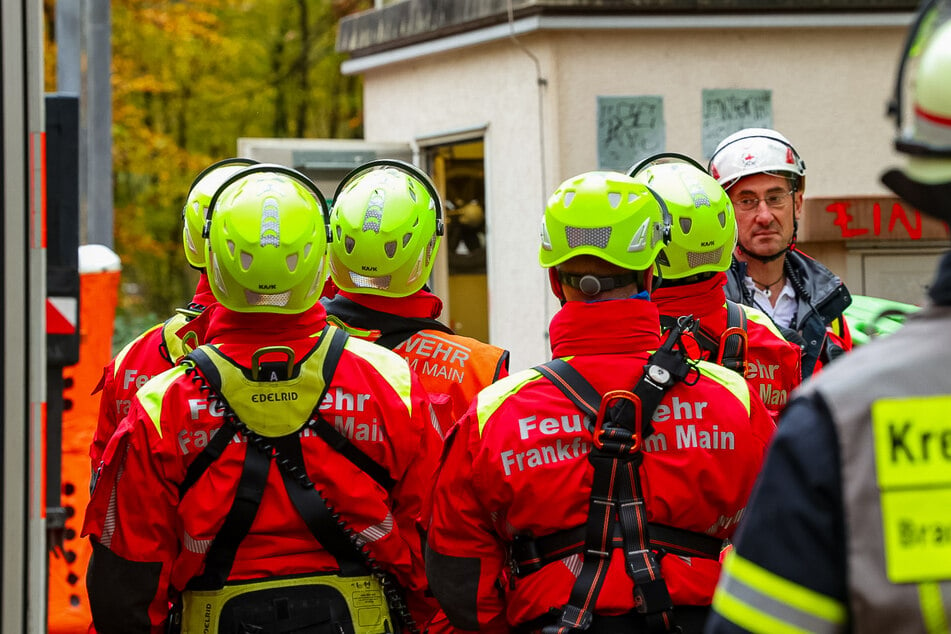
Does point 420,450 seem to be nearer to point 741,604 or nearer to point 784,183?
point 741,604

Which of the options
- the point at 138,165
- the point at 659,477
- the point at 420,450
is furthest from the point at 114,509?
the point at 138,165

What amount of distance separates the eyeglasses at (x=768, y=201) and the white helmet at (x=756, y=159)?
0.30 ft

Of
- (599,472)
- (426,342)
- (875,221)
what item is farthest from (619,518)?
(875,221)

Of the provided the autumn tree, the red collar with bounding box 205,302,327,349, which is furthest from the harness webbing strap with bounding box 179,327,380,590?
the autumn tree

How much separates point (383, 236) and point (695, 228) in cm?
123

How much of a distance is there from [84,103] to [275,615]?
9069 mm

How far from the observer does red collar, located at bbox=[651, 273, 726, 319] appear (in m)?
4.89

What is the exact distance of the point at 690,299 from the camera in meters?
4.90

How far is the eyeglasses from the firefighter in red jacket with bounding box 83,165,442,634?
239cm

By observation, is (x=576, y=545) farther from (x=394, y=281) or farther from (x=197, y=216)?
(x=197, y=216)

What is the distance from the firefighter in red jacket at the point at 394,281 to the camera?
511 centimetres

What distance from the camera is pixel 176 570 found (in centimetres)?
396

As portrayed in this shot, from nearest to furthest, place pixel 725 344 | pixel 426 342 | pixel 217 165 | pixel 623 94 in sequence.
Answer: pixel 725 344 < pixel 426 342 < pixel 217 165 < pixel 623 94

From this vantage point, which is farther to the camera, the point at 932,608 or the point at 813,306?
the point at 813,306
